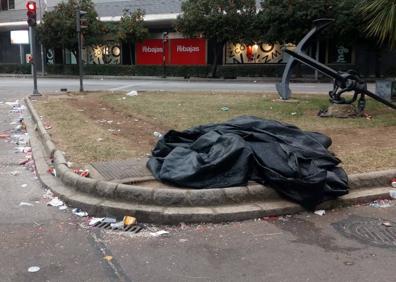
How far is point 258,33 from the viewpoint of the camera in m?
33.9

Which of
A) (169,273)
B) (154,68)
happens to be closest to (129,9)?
(154,68)

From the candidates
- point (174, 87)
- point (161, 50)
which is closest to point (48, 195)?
point (174, 87)

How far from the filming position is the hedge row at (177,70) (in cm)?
3650

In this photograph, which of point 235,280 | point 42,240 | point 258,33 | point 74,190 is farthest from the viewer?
point 258,33

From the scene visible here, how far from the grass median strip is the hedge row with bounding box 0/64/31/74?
29.4 m

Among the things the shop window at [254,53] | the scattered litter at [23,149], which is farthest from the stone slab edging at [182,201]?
the shop window at [254,53]

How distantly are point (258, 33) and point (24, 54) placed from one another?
91.1ft

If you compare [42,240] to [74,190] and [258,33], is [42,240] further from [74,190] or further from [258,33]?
[258,33]

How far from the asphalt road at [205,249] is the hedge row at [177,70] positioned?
1221 inches

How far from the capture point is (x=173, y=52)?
42.6 m

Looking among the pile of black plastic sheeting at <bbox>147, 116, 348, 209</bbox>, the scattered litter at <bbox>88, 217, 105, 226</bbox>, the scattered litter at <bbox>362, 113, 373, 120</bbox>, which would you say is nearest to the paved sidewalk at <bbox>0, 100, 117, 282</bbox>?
the scattered litter at <bbox>88, 217, 105, 226</bbox>

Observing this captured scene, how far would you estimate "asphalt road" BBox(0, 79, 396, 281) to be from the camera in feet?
13.4

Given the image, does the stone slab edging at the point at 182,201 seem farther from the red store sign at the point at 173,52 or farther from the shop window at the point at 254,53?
the red store sign at the point at 173,52

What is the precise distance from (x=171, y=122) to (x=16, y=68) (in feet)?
128
